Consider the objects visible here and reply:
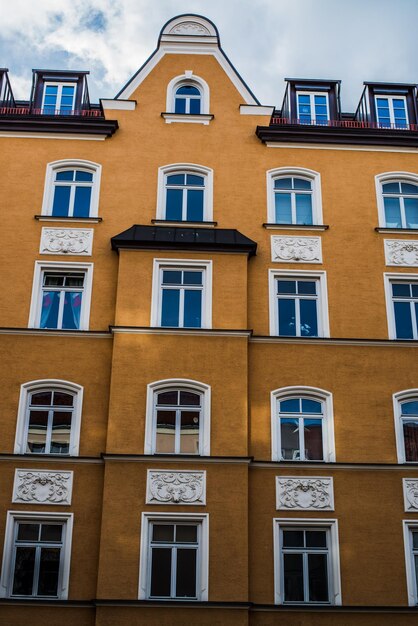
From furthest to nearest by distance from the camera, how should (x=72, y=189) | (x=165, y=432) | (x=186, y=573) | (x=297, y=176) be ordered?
(x=297, y=176) < (x=72, y=189) < (x=165, y=432) < (x=186, y=573)

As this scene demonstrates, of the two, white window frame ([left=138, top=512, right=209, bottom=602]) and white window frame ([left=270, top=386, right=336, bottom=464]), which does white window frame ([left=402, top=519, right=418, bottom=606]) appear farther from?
white window frame ([left=138, top=512, right=209, bottom=602])

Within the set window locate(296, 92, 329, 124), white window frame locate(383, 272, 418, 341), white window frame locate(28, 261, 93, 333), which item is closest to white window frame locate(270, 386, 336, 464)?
white window frame locate(383, 272, 418, 341)

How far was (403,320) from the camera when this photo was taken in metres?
23.6

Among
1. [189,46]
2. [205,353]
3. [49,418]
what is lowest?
[49,418]

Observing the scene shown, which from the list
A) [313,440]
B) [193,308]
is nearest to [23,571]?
[313,440]

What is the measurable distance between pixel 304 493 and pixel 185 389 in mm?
4030

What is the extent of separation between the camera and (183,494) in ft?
67.5

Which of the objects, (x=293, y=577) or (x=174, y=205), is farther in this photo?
(x=174, y=205)

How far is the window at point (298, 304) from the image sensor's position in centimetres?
2322

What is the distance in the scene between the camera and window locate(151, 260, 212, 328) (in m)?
22.8

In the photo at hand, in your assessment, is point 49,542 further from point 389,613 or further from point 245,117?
point 245,117

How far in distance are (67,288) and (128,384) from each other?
3701 mm

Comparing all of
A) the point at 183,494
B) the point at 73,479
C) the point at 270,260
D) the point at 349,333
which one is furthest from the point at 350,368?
the point at 73,479

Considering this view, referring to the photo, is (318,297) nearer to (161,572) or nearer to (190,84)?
(190,84)
